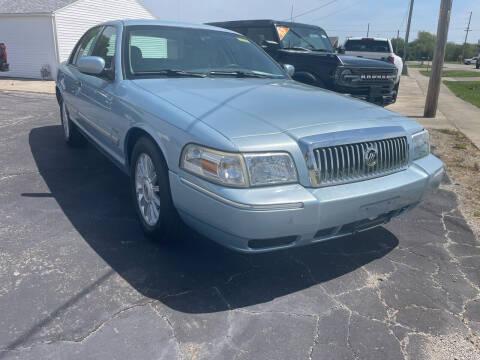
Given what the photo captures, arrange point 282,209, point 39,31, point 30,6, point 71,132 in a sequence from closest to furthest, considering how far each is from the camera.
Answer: point 282,209 < point 71,132 < point 39,31 < point 30,6

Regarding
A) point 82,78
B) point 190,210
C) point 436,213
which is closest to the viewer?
point 190,210

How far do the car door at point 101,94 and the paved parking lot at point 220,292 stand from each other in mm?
711

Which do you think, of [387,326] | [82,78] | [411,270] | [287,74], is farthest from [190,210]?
[82,78]

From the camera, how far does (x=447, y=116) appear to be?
408 inches

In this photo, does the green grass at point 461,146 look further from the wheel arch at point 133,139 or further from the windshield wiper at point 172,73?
the wheel arch at point 133,139

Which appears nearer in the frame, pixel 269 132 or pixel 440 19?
pixel 269 132

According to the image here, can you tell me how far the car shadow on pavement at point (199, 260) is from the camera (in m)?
2.74

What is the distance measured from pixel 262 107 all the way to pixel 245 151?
2.16 ft

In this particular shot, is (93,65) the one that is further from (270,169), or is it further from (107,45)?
(270,169)

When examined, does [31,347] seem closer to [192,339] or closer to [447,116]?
[192,339]

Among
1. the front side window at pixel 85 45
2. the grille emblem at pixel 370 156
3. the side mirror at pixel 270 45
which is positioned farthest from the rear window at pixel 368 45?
the grille emblem at pixel 370 156

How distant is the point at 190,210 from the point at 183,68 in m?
1.72

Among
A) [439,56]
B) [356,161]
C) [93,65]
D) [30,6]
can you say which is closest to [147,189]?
[93,65]

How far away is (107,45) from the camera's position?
171 inches
